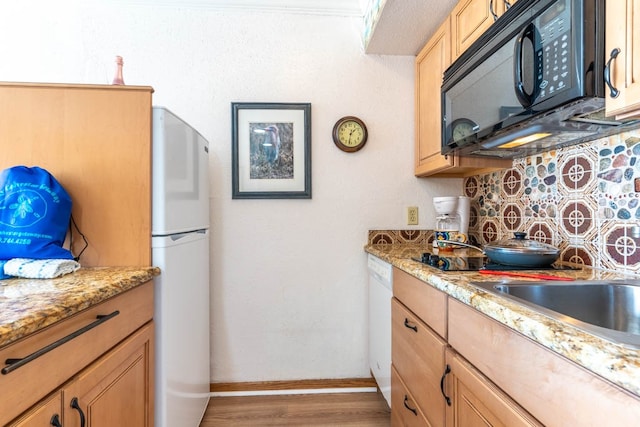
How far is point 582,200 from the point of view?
1220mm

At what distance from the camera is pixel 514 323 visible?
2.13ft

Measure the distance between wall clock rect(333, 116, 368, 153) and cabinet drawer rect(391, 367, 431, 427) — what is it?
1.27 m

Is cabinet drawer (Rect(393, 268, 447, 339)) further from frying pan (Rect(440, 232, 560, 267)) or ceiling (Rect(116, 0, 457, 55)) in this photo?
ceiling (Rect(116, 0, 457, 55))

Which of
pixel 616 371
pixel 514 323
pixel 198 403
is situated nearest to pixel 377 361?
pixel 198 403

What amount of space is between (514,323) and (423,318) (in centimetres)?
54

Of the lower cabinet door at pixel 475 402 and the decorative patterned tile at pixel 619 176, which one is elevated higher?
the decorative patterned tile at pixel 619 176

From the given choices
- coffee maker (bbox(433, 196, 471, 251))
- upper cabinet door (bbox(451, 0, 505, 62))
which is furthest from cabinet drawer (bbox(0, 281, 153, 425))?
upper cabinet door (bbox(451, 0, 505, 62))

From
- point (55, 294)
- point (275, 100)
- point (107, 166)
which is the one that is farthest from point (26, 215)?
point (275, 100)

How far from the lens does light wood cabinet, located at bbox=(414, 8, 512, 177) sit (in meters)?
1.63

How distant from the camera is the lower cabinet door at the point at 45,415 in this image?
640 mm

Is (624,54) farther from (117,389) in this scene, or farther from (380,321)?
(117,389)

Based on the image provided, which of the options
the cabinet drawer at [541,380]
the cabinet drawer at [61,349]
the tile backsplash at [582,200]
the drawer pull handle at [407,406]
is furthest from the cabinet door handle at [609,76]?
the cabinet drawer at [61,349]

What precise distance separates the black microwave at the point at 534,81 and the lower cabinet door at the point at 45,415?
1.44 meters

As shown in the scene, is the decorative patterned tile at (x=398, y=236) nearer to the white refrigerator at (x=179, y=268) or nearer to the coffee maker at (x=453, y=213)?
the coffee maker at (x=453, y=213)
